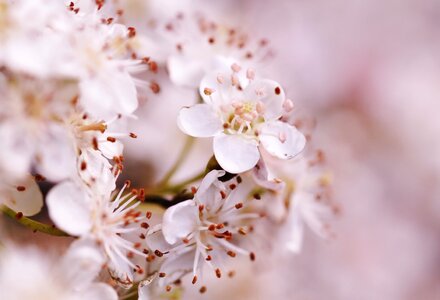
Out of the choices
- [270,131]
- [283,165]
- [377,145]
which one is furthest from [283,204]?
[377,145]

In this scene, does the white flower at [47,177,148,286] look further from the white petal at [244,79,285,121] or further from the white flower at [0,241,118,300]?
the white petal at [244,79,285,121]

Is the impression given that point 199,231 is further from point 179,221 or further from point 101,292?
point 101,292

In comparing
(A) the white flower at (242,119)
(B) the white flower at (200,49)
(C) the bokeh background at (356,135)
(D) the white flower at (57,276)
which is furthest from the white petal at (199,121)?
(C) the bokeh background at (356,135)

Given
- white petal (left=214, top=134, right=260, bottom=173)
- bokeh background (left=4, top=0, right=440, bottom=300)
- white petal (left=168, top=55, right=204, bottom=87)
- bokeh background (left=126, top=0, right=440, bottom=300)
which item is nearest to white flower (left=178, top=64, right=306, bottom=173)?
white petal (left=214, top=134, right=260, bottom=173)

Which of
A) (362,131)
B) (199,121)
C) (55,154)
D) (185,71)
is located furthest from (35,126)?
(362,131)

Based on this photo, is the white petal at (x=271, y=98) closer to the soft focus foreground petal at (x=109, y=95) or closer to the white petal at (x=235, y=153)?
the white petal at (x=235, y=153)

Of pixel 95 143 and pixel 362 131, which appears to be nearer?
pixel 95 143
